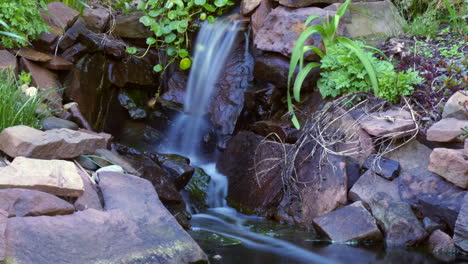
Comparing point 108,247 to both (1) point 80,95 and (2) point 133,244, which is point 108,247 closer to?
(2) point 133,244

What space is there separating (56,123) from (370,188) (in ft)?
8.66

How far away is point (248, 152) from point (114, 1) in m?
3.05

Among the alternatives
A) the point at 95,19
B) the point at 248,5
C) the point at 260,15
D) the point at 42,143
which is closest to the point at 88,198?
the point at 42,143

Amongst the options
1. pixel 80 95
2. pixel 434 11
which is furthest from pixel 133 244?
pixel 434 11

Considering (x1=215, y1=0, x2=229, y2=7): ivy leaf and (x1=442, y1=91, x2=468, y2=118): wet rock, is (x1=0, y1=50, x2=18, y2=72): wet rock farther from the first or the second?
(x1=442, y1=91, x2=468, y2=118): wet rock

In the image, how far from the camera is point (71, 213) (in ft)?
11.5

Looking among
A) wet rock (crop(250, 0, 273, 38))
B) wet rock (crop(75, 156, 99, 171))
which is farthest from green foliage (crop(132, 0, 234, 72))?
wet rock (crop(75, 156, 99, 171))

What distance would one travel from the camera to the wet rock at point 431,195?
450cm

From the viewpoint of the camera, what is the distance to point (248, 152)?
5672 millimetres

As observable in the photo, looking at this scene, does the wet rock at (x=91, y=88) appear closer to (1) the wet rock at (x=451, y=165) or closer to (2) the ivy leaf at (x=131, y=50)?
(2) the ivy leaf at (x=131, y=50)

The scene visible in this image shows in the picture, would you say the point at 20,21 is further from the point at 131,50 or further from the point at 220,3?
the point at 220,3

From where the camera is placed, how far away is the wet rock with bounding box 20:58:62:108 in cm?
575

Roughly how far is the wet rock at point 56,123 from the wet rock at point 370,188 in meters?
2.42

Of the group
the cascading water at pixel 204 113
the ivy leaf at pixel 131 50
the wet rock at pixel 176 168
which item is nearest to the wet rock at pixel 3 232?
the cascading water at pixel 204 113
